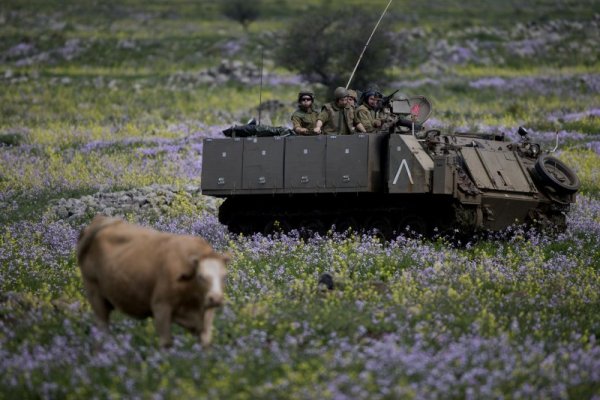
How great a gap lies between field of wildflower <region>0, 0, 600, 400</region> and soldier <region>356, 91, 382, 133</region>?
2462 millimetres

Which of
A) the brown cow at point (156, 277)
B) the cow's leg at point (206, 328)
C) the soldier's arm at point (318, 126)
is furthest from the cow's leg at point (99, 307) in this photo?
the soldier's arm at point (318, 126)

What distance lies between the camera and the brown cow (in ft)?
36.7

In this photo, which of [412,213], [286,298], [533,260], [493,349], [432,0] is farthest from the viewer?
[432,0]

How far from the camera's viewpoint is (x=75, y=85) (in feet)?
182

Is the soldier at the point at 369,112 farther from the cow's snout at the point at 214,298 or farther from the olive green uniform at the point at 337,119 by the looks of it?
the cow's snout at the point at 214,298

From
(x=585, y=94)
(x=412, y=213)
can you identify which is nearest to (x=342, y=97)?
(x=412, y=213)

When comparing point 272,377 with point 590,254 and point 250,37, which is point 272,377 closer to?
point 590,254

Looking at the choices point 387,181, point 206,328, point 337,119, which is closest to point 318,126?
point 337,119

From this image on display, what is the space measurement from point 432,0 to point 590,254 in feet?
255

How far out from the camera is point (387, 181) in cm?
2127

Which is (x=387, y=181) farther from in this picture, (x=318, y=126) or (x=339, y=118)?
(x=339, y=118)

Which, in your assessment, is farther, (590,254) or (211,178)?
(211,178)

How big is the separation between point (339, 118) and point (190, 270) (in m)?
12.1

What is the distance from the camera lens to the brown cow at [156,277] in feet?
36.7
